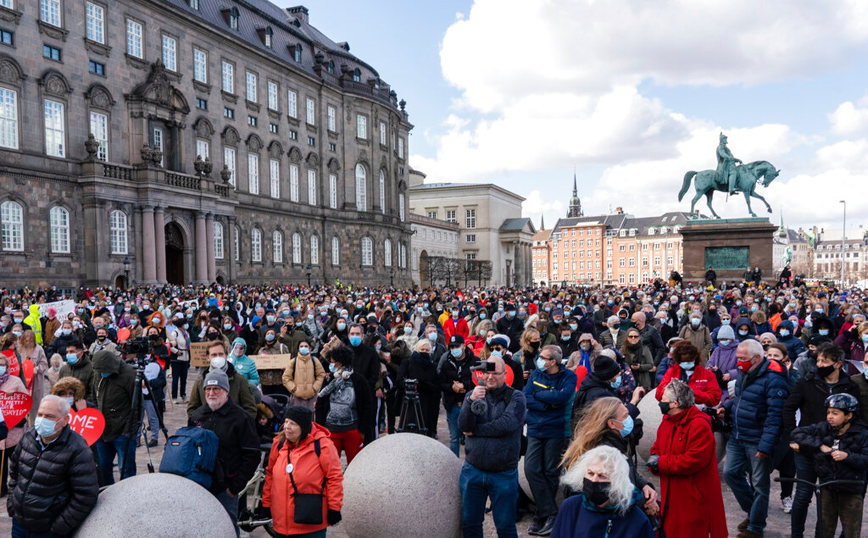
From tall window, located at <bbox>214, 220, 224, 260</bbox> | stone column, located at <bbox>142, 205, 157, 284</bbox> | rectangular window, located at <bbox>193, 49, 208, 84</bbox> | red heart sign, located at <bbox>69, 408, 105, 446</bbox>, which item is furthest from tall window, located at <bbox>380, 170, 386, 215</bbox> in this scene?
red heart sign, located at <bbox>69, 408, 105, 446</bbox>

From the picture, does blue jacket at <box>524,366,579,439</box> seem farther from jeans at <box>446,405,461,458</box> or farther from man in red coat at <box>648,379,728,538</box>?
jeans at <box>446,405,461,458</box>

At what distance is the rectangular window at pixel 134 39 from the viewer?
3894 cm

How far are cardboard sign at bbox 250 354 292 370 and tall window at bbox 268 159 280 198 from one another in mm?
42745

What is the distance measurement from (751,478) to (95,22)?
1589 inches

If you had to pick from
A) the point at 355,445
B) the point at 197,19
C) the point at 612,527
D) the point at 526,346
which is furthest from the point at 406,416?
the point at 197,19

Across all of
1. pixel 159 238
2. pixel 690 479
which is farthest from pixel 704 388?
pixel 159 238

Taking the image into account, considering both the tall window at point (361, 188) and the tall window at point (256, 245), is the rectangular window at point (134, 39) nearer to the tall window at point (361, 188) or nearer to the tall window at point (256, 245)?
the tall window at point (256, 245)

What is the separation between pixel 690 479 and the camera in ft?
18.1

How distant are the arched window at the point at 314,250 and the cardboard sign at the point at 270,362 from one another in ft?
150

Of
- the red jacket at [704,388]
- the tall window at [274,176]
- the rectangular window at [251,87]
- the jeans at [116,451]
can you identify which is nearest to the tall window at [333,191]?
the tall window at [274,176]

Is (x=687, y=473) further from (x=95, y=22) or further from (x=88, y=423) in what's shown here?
(x=95, y=22)

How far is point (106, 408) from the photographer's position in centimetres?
773

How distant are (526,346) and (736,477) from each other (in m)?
3.61

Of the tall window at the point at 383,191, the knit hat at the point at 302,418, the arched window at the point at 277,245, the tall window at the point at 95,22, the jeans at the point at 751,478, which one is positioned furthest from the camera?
the tall window at the point at 383,191
